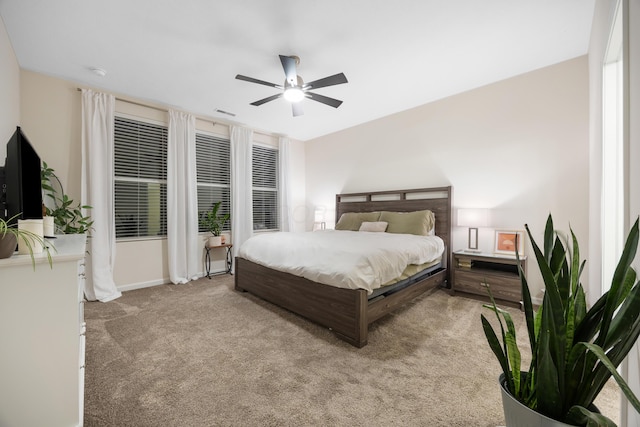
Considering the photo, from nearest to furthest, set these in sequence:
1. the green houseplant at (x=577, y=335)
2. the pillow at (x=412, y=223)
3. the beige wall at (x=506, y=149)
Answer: the green houseplant at (x=577, y=335) → the beige wall at (x=506, y=149) → the pillow at (x=412, y=223)

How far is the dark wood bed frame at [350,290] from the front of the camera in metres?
2.10

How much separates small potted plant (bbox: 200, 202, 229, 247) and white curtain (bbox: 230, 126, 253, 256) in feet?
0.72

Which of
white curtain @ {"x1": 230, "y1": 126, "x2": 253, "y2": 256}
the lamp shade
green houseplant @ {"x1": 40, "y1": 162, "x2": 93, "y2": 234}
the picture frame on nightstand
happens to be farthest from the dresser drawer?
green houseplant @ {"x1": 40, "y1": 162, "x2": 93, "y2": 234}

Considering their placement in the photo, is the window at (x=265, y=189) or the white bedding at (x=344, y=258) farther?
the window at (x=265, y=189)

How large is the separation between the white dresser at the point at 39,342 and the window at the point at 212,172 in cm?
337

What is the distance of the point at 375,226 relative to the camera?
13.0 ft

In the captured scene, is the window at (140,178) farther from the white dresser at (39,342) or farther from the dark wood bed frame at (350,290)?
the white dresser at (39,342)

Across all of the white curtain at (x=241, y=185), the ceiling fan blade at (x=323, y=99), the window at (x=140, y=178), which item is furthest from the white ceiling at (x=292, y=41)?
the white curtain at (x=241, y=185)

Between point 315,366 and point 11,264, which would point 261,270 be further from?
point 11,264

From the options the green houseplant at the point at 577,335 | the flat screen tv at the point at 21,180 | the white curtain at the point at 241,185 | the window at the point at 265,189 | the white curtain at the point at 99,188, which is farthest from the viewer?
the window at the point at 265,189

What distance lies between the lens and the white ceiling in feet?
6.79

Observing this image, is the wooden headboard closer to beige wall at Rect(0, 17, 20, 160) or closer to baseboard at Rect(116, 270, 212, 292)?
baseboard at Rect(116, 270, 212, 292)

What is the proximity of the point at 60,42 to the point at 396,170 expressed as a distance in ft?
14.3

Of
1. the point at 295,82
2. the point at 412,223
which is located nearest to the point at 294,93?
the point at 295,82
